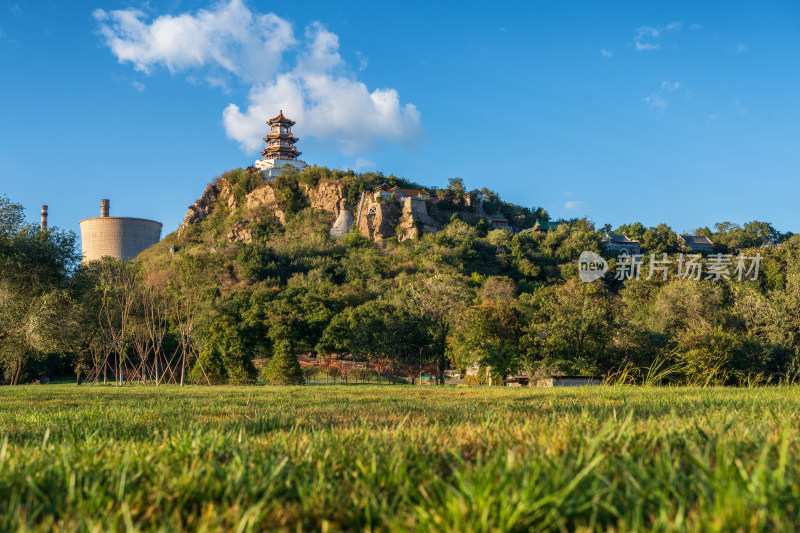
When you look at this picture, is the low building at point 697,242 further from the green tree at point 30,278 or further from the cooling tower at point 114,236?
the green tree at point 30,278

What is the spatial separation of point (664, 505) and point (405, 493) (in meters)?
0.64

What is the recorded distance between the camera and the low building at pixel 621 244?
6850 centimetres

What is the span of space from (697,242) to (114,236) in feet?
237

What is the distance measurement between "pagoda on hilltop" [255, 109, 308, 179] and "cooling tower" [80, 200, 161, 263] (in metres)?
30.5

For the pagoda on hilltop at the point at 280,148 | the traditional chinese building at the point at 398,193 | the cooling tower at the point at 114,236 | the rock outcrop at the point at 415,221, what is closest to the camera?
the cooling tower at the point at 114,236

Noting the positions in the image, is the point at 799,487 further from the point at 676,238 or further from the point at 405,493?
the point at 676,238

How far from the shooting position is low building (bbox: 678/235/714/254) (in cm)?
7100

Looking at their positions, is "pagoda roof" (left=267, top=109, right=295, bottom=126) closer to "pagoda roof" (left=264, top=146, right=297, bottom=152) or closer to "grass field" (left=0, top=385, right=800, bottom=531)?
"pagoda roof" (left=264, top=146, right=297, bottom=152)

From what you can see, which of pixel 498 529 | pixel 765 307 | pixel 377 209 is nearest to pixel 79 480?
pixel 498 529

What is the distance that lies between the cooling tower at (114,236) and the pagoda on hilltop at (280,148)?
30472mm

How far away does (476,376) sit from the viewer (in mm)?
24000

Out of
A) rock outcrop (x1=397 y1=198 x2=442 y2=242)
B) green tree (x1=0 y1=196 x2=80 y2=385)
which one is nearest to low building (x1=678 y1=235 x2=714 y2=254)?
rock outcrop (x1=397 y1=198 x2=442 y2=242)

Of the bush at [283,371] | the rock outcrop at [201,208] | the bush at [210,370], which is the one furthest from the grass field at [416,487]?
the rock outcrop at [201,208]

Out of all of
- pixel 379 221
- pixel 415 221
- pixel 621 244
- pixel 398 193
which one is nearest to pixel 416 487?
pixel 415 221
